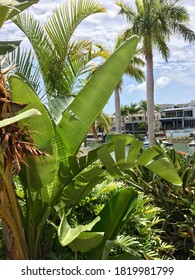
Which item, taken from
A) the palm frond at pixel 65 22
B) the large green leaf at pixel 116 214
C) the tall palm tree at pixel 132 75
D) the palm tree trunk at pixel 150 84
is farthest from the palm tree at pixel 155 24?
the large green leaf at pixel 116 214

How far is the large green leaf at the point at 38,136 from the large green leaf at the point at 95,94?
227 mm

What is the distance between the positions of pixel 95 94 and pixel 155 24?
60.7 feet

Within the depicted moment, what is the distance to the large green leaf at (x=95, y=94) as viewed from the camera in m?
2.72

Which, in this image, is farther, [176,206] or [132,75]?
[132,75]

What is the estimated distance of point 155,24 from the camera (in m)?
19.8

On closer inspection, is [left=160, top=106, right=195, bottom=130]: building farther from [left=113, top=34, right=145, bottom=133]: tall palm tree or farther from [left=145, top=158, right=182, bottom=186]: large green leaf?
[left=145, top=158, right=182, bottom=186]: large green leaf

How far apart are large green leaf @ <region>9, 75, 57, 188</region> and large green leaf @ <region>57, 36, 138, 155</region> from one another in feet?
0.75

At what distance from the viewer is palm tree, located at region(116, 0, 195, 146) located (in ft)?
64.8

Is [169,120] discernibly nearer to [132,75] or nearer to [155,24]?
[132,75]

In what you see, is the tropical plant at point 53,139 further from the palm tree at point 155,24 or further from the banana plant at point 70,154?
the palm tree at point 155,24

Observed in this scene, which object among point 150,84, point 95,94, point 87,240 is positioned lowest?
point 87,240

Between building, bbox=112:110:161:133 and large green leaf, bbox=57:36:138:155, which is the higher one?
large green leaf, bbox=57:36:138:155

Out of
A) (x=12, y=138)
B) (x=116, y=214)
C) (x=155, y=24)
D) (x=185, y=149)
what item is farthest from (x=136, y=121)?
(x=12, y=138)

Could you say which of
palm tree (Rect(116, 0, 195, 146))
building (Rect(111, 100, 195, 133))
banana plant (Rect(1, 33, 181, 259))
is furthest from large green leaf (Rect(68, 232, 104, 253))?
building (Rect(111, 100, 195, 133))
